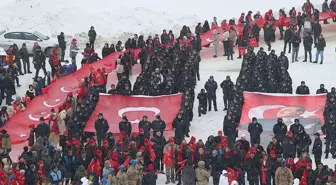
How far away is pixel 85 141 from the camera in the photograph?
27.1m

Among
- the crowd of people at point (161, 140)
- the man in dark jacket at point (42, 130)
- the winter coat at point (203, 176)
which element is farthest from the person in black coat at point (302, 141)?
the man in dark jacket at point (42, 130)

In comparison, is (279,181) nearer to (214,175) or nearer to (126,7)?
(214,175)

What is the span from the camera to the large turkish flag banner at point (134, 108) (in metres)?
27.6

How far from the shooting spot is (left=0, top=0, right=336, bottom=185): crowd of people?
23.2 meters

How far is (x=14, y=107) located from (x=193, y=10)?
1936cm

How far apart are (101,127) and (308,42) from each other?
35.5 feet

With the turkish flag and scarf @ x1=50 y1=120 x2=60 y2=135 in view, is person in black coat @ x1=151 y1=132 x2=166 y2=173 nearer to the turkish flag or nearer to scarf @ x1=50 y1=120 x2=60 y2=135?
scarf @ x1=50 y1=120 x2=60 y2=135

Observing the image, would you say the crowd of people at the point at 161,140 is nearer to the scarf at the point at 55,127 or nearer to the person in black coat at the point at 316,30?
the scarf at the point at 55,127

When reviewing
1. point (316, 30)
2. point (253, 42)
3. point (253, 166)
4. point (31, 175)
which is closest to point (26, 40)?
point (253, 42)

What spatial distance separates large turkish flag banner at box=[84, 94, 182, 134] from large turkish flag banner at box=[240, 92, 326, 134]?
89.6 inches

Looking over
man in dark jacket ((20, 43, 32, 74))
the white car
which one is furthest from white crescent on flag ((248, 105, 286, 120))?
the white car

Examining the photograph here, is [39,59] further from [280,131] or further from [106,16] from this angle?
[280,131]

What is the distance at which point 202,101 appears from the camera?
29.1 meters

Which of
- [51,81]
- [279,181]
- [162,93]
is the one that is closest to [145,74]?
[162,93]
